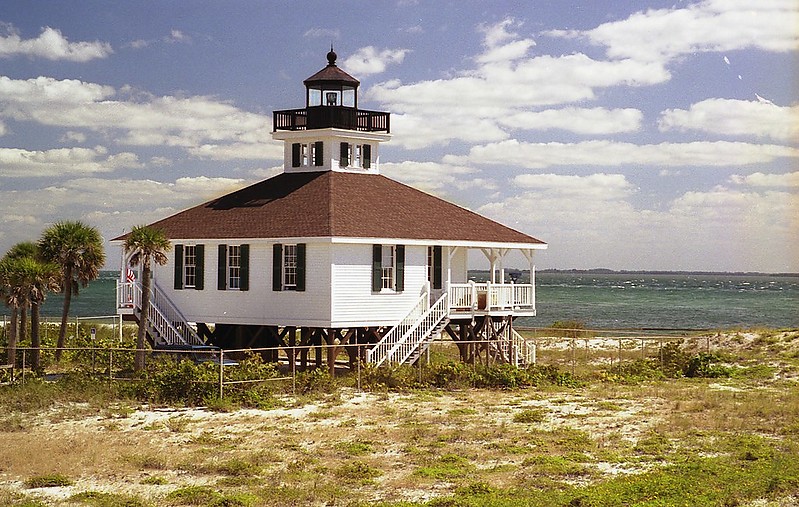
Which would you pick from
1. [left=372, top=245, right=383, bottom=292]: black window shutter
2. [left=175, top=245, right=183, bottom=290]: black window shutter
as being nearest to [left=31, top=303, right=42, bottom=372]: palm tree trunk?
[left=175, top=245, right=183, bottom=290]: black window shutter

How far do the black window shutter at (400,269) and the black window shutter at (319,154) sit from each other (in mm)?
6150

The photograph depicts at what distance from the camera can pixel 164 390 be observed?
28.2 meters

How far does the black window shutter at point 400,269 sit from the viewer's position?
35.9m

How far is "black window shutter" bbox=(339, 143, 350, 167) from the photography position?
133 feet

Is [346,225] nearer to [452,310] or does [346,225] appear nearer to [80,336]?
[452,310]

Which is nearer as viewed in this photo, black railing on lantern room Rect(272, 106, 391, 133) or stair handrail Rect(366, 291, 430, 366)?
stair handrail Rect(366, 291, 430, 366)

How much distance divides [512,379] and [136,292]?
12.8m

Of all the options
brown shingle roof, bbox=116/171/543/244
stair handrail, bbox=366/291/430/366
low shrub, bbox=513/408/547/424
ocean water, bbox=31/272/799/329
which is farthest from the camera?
ocean water, bbox=31/272/799/329

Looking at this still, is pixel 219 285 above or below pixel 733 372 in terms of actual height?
above

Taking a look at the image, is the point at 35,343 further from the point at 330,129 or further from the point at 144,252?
the point at 330,129

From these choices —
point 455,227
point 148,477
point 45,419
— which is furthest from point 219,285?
point 148,477

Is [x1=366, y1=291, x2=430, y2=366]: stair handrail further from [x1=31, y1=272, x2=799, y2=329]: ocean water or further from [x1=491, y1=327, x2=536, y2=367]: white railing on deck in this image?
[x1=31, y1=272, x2=799, y2=329]: ocean water

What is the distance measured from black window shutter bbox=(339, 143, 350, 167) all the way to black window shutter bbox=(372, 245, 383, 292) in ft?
20.7

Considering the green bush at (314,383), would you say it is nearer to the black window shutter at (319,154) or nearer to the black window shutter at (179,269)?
the black window shutter at (179,269)
